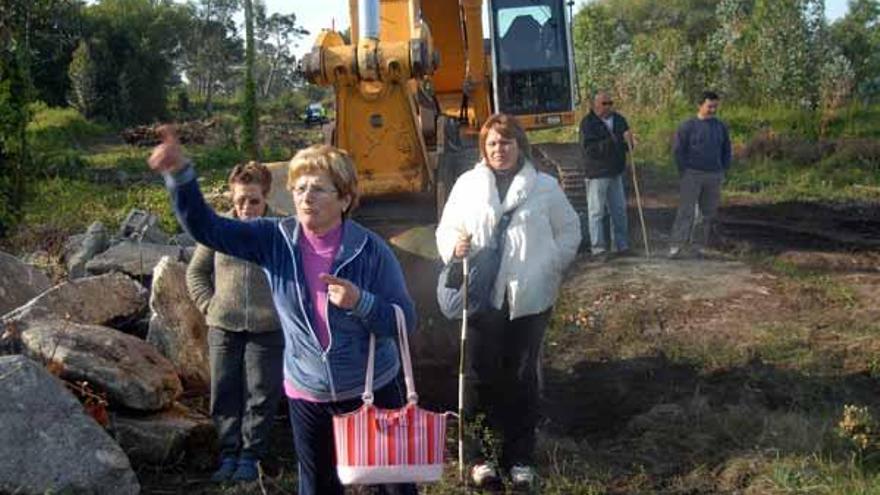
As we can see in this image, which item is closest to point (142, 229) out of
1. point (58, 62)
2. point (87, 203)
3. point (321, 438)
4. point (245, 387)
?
point (245, 387)

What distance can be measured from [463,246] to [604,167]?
20.4ft

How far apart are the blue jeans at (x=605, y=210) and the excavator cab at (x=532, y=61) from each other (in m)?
1.83

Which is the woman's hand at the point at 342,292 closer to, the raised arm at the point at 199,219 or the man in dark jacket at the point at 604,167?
the raised arm at the point at 199,219

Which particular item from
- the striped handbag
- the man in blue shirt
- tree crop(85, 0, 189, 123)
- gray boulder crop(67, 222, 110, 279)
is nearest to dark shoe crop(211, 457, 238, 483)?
the striped handbag

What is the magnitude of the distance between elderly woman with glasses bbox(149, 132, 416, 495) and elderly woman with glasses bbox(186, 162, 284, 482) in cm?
151

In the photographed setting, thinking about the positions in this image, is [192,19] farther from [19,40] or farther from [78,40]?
[19,40]

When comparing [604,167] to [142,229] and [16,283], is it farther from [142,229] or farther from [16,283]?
[16,283]

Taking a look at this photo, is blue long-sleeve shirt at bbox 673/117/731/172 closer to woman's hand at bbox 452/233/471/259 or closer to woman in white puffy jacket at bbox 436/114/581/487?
woman in white puffy jacket at bbox 436/114/581/487

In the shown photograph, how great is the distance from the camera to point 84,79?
43.7 meters

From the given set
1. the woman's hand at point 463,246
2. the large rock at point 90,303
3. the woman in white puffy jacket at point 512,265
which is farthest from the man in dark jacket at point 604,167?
the woman's hand at point 463,246

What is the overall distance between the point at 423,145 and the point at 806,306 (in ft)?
11.5

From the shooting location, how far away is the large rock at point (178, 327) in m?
6.38

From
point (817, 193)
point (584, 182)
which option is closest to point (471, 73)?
point (584, 182)

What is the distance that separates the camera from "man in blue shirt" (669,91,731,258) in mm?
10766
